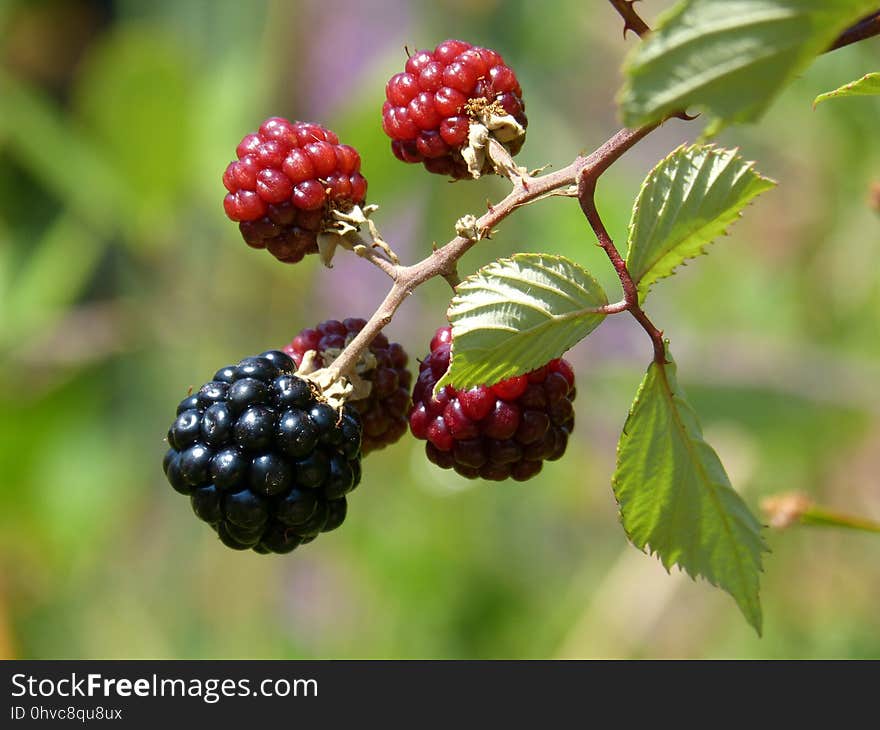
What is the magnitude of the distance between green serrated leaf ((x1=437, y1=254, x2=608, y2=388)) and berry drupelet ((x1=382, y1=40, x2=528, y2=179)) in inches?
7.7

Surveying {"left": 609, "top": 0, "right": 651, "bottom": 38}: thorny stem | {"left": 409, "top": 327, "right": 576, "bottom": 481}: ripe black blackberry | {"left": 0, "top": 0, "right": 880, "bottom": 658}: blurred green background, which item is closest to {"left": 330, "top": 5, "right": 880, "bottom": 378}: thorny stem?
{"left": 609, "top": 0, "right": 651, "bottom": 38}: thorny stem

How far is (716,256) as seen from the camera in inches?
108

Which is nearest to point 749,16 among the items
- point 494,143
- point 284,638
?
point 494,143

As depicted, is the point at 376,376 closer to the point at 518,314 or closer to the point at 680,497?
the point at 518,314

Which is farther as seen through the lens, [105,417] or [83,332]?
[105,417]

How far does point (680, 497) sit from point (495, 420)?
192mm

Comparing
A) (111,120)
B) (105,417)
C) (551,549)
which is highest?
(111,120)

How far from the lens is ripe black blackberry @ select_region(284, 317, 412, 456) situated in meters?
1.01

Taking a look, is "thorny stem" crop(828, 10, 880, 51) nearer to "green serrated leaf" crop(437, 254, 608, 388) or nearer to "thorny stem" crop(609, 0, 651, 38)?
"thorny stem" crop(609, 0, 651, 38)

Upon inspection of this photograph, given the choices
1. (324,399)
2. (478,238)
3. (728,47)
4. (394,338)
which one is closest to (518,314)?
(478,238)

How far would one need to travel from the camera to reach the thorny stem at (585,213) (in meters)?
0.84

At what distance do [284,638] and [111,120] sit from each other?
1.41 meters

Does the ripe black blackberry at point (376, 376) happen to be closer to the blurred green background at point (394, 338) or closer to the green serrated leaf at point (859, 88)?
the green serrated leaf at point (859, 88)

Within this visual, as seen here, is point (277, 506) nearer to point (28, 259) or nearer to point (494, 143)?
point (494, 143)
